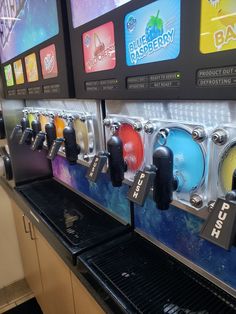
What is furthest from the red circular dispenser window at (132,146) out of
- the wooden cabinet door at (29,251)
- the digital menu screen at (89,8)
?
the wooden cabinet door at (29,251)

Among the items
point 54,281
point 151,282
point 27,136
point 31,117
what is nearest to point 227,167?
point 151,282

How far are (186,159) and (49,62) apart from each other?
2.65 ft

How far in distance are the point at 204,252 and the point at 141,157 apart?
1.29 feet

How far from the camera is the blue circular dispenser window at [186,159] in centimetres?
72

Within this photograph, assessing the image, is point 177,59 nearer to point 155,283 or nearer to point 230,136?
point 230,136

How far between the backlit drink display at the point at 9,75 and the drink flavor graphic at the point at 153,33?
124 cm

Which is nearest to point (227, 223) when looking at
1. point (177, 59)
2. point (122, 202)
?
point (177, 59)

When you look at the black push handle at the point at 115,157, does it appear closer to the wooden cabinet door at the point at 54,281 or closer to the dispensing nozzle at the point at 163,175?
the dispensing nozzle at the point at 163,175

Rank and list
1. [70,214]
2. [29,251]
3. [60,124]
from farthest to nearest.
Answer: [29,251] → [70,214] → [60,124]

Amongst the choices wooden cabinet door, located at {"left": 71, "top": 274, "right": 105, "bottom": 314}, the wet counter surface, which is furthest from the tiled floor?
wooden cabinet door, located at {"left": 71, "top": 274, "right": 105, "bottom": 314}

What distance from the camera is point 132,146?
923 mm

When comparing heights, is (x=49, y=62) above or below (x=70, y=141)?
above

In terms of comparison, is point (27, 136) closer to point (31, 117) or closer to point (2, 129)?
point (31, 117)

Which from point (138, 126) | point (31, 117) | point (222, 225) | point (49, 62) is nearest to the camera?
point (222, 225)
